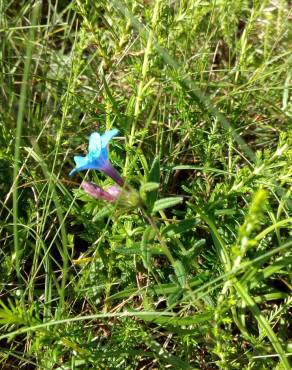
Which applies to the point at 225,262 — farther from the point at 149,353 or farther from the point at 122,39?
the point at 122,39

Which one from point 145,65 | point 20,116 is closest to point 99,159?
point 20,116

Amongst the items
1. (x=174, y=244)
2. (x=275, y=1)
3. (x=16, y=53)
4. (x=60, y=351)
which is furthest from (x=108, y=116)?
(x=275, y=1)

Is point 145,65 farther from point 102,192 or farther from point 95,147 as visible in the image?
point 102,192

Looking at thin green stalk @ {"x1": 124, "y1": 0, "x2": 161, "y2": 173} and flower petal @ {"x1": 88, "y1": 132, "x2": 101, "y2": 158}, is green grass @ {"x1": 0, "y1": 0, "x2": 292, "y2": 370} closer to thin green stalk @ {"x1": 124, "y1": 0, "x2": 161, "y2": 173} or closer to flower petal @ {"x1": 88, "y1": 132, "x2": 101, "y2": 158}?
thin green stalk @ {"x1": 124, "y1": 0, "x2": 161, "y2": 173}

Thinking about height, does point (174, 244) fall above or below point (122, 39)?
below

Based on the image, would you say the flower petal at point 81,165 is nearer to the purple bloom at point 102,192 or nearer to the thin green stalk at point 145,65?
the purple bloom at point 102,192

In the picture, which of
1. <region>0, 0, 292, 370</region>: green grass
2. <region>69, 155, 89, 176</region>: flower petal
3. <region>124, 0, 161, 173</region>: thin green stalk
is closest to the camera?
<region>69, 155, 89, 176</region>: flower petal

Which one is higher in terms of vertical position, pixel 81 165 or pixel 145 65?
pixel 145 65

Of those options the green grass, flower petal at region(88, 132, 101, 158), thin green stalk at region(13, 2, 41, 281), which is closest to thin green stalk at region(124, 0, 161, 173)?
the green grass

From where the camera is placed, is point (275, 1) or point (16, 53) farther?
point (275, 1)
